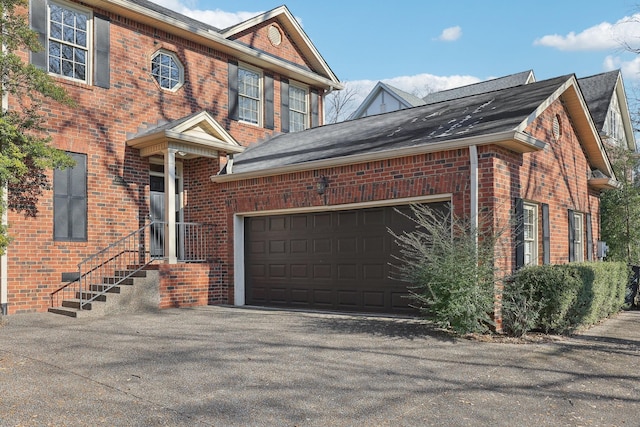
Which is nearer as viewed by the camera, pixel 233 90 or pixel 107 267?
pixel 107 267

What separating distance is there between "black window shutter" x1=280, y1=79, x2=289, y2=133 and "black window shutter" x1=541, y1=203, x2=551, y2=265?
7783mm

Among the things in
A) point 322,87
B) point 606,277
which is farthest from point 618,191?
point 322,87

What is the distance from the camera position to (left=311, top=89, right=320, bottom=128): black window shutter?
55.9 ft

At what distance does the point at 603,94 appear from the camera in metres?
23.4

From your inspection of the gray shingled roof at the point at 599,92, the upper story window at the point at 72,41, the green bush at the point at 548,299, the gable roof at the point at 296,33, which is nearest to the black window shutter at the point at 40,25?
the upper story window at the point at 72,41

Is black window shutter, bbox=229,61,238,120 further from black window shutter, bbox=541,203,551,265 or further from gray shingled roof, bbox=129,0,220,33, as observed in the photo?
black window shutter, bbox=541,203,551,265

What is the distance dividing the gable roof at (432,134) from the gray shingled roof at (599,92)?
33.2 feet

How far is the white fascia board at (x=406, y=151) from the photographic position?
337 inches

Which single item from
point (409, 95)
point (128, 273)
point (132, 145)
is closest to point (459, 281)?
point (128, 273)

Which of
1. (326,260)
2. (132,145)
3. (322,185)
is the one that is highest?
(132,145)

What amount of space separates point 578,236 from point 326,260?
6258mm

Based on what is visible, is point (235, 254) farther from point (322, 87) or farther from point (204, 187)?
point (322, 87)

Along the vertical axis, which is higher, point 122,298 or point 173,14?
point 173,14

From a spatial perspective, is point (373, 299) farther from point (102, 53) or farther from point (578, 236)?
point (102, 53)
